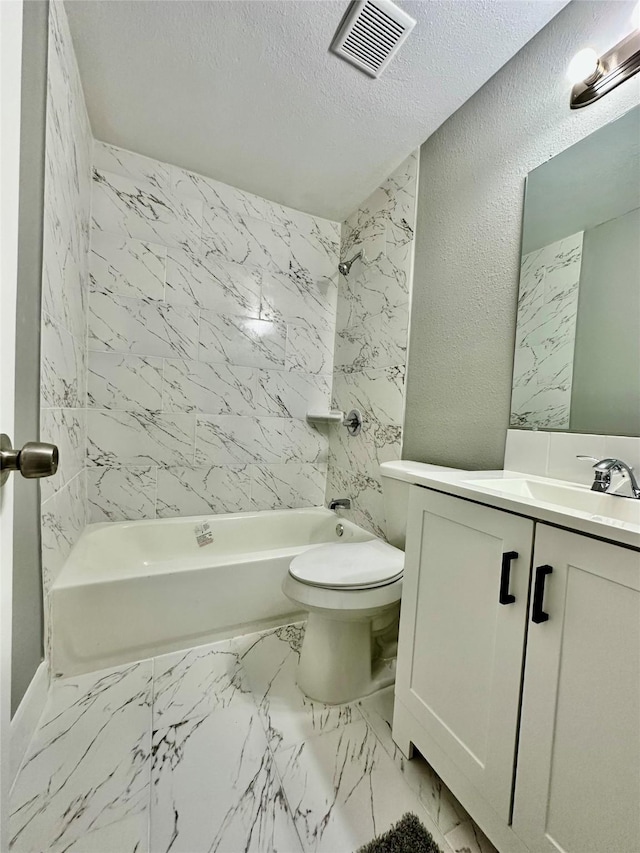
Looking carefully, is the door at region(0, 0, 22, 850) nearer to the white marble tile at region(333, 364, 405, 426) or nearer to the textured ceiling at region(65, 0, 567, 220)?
the textured ceiling at region(65, 0, 567, 220)

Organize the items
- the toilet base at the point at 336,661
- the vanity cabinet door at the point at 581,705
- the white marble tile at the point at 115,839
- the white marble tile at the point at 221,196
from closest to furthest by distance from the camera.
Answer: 1. the vanity cabinet door at the point at 581,705
2. the white marble tile at the point at 115,839
3. the toilet base at the point at 336,661
4. the white marble tile at the point at 221,196

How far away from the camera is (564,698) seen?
62 centimetres

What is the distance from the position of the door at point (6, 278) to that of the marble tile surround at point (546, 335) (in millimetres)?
1339

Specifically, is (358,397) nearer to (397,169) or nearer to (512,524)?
(397,169)

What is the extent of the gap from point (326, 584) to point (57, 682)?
1.06 metres

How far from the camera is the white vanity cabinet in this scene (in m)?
0.55

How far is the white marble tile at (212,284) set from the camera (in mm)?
1941

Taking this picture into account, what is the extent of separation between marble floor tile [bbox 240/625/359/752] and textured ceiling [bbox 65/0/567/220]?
2345 millimetres

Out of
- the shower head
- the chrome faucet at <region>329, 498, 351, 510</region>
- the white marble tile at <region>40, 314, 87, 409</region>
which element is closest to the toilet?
the chrome faucet at <region>329, 498, 351, 510</region>

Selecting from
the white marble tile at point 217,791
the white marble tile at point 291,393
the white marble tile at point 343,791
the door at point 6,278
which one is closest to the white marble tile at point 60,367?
the door at point 6,278

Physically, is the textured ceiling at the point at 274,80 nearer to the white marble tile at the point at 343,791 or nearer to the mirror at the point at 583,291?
the mirror at the point at 583,291

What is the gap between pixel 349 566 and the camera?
129 cm

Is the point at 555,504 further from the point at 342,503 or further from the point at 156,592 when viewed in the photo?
the point at 156,592

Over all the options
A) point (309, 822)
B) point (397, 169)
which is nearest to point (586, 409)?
point (309, 822)
